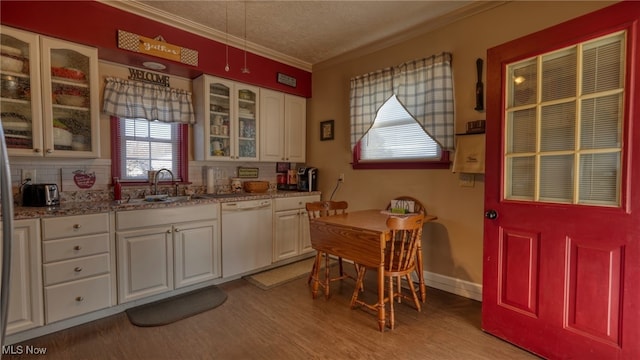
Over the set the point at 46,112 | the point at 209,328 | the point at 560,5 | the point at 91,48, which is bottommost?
the point at 209,328

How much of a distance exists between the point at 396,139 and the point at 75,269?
3.08 m

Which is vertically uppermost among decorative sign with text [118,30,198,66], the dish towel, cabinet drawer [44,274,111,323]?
decorative sign with text [118,30,198,66]

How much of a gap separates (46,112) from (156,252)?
53.8 inches

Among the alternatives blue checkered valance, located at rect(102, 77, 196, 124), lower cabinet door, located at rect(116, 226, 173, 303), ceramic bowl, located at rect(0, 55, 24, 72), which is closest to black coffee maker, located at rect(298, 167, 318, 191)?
blue checkered valance, located at rect(102, 77, 196, 124)

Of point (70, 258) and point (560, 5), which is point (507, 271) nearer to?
point (560, 5)

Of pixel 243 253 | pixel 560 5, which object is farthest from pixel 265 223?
pixel 560 5

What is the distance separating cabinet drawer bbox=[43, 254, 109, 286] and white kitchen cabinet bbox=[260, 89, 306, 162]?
1.96 metres

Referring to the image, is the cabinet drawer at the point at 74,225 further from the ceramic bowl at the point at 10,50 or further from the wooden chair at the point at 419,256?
the wooden chair at the point at 419,256

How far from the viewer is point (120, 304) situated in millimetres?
2459

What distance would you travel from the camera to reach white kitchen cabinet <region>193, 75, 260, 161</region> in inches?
129

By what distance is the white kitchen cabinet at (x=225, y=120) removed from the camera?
129 inches

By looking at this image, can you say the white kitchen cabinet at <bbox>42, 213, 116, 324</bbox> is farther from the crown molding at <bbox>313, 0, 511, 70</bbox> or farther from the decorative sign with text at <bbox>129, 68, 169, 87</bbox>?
the crown molding at <bbox>313, 0, 511, 70</bbox>

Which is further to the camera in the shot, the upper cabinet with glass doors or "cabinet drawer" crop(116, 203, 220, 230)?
"cabinet drawer" crop(116, 203, 220, 230)

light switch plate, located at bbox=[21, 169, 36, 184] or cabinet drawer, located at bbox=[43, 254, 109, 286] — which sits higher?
light switch plate, located at bbox=[21, 169, 36, 184]
